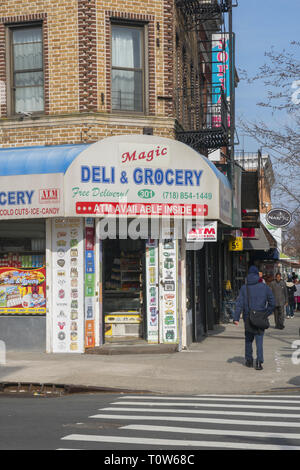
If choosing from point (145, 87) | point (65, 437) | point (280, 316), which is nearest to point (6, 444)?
point (65, 437)

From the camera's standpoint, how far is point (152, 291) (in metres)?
17.2

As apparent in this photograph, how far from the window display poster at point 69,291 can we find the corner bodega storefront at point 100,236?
0.02 metres

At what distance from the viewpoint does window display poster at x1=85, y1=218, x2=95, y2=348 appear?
16.8 metres

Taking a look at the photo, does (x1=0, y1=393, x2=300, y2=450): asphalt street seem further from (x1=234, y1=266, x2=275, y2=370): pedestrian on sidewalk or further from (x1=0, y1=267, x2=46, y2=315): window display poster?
(x1=0, y1=267, x2=46, y2=315): window display poster

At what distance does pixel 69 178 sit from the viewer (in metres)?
15.9

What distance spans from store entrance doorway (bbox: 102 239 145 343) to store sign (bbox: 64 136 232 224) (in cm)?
152

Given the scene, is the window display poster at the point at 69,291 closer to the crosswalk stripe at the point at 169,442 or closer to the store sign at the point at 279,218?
the crosswalk stripe at the point at 169,442

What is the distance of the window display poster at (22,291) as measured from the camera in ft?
56.5

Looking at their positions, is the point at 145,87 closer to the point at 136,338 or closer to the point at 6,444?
the point at 136,338

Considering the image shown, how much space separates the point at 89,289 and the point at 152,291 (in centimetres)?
145

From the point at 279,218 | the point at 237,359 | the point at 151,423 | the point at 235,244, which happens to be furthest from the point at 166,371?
the point at 235,244

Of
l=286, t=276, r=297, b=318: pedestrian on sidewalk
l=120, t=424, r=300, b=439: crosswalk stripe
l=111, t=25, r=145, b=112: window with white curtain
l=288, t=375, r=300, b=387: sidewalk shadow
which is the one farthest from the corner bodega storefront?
l=286, t=276, r=297, b=318: pedestrian on sidewalk

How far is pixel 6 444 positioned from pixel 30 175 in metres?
9.25

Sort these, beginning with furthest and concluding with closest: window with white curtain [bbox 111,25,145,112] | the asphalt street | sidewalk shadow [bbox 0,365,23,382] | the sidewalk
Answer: window with white curtain [bbox 111,25,145,112] < sidewalk shadow [bbox 0,365,23,382] < the sidewalk < the asphalt street
